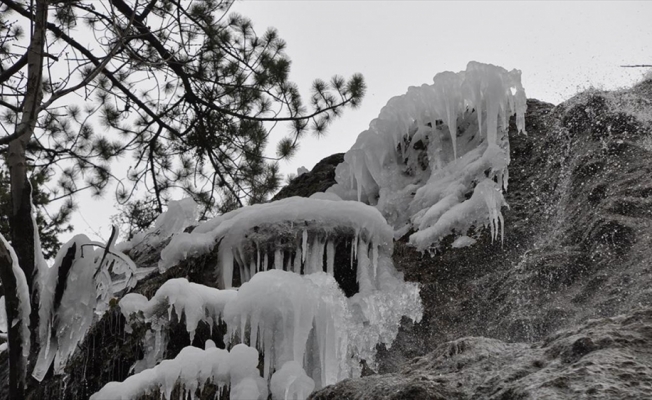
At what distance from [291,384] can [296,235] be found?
1.46 meters

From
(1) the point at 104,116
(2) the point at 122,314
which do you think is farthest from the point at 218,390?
(1) the point at 104,116

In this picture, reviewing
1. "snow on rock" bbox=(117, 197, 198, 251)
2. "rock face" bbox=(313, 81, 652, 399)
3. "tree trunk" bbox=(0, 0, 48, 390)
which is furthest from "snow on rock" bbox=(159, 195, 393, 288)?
"tree trunk" bbox=(0, 0, 48, 390)

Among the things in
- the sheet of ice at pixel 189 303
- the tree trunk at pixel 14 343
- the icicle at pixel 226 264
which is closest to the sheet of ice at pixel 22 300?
the tree trunk at pixel 14 343

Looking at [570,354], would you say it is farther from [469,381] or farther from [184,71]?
[184,71]

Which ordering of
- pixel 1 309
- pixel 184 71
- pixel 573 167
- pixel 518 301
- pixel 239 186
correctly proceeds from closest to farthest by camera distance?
pixel 518 301, pixel 1 309, pixel 573 167, pixel 184 71, pixel 239 186

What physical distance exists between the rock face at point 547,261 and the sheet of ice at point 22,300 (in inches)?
58.2

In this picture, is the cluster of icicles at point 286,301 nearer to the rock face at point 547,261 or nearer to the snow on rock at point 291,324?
the snow on rock at point 291,324

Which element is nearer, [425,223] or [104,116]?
[425,223]

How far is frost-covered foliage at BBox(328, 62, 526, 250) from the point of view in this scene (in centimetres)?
481

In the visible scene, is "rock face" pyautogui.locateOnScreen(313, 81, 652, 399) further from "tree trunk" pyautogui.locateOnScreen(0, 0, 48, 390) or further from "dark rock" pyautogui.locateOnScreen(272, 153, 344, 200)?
"tree trunk" pyautogui.locateOnScreen(0, 0, 48, 390)

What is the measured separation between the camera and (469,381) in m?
2.18

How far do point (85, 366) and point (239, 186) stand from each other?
3.20 m

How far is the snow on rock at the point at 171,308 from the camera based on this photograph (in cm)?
380

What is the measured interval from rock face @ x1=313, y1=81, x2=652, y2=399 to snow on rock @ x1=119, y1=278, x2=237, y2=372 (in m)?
1.03
